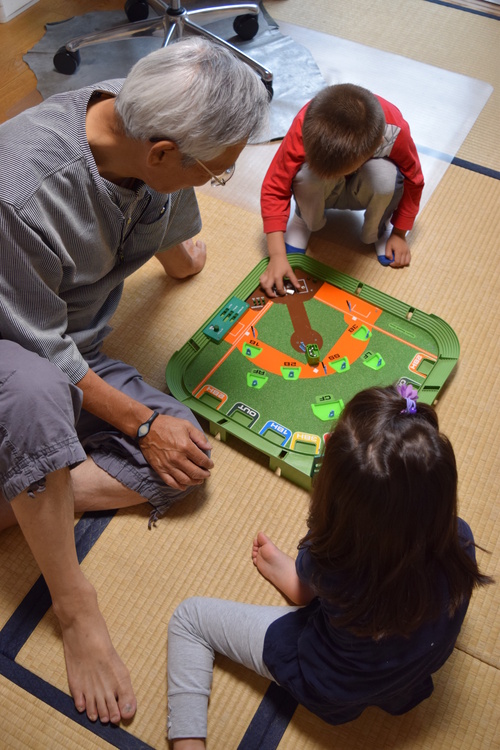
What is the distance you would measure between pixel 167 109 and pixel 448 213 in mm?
1042

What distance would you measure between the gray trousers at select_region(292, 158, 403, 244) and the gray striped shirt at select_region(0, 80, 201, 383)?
489 millimetres

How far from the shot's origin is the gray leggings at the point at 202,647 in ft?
3.47

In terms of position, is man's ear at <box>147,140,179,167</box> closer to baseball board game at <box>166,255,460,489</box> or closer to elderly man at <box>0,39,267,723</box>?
elderly man at <box>0,39,267,723</box>

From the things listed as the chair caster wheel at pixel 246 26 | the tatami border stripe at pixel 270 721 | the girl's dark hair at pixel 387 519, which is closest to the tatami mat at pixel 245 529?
the tatami border stripe at pixel 270 721

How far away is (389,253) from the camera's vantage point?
5.40ft

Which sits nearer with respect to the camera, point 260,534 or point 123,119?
point 123,119

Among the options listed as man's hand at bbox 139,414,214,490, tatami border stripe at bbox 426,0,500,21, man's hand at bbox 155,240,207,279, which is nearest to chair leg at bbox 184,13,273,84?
man's hand at bbox 155,240,207,279

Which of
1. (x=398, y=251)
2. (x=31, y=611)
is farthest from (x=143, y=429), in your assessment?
(x=398, y=251)

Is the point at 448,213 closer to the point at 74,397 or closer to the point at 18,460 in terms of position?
the point at 74,397

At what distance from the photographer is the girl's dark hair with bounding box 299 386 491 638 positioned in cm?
81

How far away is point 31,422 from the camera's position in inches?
38.0

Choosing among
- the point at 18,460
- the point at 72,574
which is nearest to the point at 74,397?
the point at 18,460

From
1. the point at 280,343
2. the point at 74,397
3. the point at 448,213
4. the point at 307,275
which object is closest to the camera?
the point at 74,397

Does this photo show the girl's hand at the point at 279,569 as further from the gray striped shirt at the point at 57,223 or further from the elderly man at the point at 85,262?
the gray striped shirt at the point at 57,223
